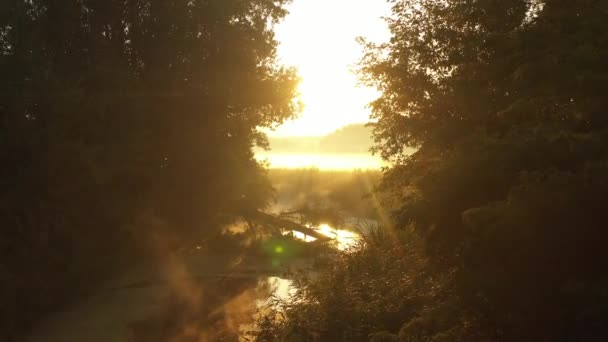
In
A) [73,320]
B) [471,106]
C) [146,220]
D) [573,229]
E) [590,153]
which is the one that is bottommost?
[73,320]

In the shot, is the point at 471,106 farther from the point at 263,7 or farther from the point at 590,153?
the point at 263,7

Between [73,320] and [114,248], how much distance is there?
4.15m

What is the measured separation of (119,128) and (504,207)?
42.5 feet

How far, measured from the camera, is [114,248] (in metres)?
17.3

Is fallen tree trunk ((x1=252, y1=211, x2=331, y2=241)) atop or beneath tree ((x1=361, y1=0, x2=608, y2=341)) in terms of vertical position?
beneath

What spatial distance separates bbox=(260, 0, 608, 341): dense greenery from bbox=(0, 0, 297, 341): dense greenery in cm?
707

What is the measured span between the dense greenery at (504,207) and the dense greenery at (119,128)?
23.2 ft

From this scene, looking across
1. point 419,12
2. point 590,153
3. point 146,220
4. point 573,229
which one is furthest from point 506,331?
point 146,220

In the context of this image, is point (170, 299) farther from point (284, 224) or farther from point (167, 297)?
point (284, 224)

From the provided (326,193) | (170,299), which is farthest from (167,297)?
(326,193)

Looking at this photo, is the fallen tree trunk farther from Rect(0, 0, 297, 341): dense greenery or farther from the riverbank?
the riverbank

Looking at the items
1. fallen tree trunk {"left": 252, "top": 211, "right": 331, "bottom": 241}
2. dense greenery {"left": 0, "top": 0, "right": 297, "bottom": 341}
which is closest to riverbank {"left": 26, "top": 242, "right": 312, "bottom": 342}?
dense greenery {"left": 0, "top": 0, "right": 297, "bottom": 341}

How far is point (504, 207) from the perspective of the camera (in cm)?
696

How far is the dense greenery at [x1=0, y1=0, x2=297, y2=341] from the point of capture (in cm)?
1380
